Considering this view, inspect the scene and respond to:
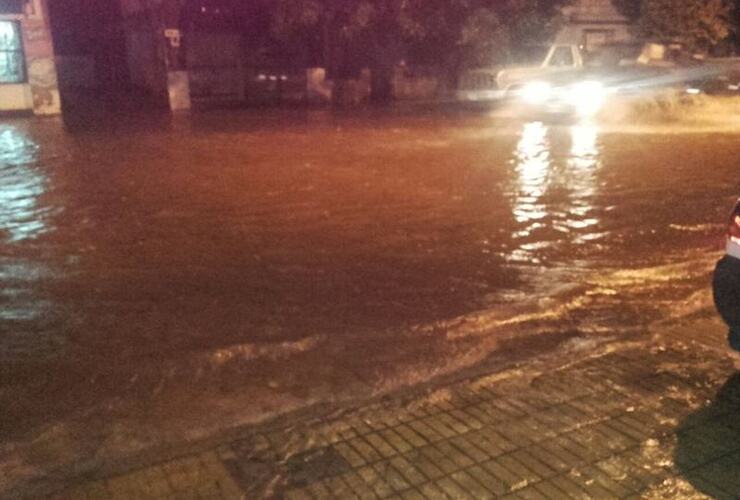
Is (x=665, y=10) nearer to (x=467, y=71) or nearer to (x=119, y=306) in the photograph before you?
(x=467, y=71)

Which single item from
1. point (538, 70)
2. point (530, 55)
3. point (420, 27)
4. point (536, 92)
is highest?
point (420, 27)

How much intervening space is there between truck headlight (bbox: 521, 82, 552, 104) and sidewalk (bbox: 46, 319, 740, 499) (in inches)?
644

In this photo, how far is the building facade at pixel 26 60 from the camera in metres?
21.2

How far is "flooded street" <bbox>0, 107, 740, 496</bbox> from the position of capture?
15.8 ft

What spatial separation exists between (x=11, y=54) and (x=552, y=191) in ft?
55.7

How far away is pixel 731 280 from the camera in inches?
169

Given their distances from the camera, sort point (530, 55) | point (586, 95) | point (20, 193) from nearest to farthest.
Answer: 1. point (20, 193)
2. point (586, 95)
3. point (530, 55)

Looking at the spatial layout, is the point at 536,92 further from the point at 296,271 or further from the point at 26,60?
the point at 296,271

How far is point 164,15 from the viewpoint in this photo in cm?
2425

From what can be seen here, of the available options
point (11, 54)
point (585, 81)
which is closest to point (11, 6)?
point (11, 54)

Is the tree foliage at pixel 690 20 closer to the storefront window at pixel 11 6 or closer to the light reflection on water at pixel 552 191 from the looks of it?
the light reflection on water at pixel 552 191

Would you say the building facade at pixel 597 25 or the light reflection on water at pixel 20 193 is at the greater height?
the building facade at pixel 597 25

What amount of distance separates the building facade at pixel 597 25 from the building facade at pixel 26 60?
21937 millimetres

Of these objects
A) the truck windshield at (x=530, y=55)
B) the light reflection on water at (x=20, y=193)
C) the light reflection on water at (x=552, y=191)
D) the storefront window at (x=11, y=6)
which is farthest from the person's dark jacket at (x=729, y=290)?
the storefront window at (x=11, y=6)
